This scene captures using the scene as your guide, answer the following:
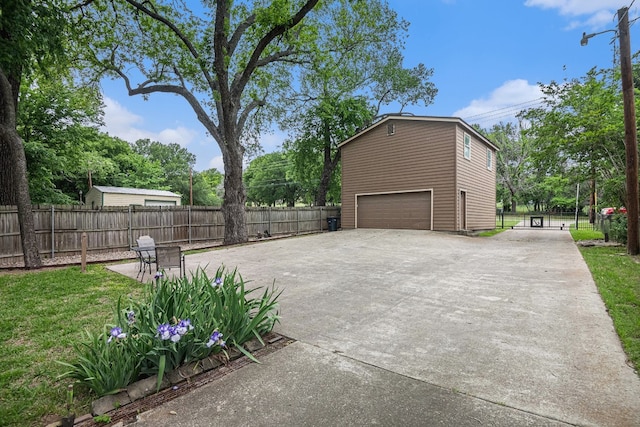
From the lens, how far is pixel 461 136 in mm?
14383

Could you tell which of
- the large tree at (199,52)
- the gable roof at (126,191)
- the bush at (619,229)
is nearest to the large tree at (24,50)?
the large tree at (199,52)

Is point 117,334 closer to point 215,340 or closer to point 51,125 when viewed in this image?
point 215,340

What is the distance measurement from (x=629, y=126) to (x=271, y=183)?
130 ft

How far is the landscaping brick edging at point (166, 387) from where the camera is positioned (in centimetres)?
221

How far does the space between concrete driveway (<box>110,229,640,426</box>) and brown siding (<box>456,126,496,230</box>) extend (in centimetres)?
882

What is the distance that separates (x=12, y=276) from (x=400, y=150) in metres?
14.5

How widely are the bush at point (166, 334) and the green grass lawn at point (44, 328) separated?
0.70 ft

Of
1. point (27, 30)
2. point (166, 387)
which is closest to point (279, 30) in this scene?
point (27, 30)

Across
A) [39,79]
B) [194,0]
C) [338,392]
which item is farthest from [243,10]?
[338,392]

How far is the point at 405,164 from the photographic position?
1538cm

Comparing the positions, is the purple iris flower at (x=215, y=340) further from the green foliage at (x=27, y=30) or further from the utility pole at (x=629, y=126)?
the utility pole at (x=629, y=126)

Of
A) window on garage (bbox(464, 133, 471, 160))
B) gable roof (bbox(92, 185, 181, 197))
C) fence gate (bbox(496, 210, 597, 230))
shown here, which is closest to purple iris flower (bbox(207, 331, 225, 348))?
window on garage (bbox(464, 133, 471, 160))

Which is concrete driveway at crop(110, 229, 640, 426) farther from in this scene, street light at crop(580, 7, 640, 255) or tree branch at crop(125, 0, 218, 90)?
tree branch at crop(125, 0, 218, 90)

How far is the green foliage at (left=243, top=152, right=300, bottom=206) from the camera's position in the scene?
4359cm
